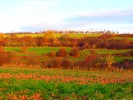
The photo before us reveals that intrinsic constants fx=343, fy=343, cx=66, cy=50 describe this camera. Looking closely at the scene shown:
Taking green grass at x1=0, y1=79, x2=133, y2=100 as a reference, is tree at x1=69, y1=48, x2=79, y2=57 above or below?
below

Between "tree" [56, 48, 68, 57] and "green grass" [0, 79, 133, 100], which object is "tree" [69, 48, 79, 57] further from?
"green grass" [0, 79, 133, 100]

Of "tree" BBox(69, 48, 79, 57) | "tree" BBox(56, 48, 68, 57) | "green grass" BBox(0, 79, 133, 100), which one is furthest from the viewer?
"tree" BBox(69, 48, 79, 57)

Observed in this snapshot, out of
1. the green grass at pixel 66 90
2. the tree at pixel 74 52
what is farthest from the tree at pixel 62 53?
the green grass at pixel 66 90

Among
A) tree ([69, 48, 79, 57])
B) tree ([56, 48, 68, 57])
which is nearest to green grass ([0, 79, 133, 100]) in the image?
tree ([56, 48, 68, 57])

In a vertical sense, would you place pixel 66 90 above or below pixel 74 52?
above

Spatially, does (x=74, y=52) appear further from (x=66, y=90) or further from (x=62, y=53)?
(x=66, y=90)

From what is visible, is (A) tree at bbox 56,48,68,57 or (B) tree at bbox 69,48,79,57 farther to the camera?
(B) tree at bbox 69,48,79,57

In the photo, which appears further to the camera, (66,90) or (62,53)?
(62,53)

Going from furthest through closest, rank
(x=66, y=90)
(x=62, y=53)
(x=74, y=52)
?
1. (x=74, y=52)
2. (x=62, y=53)
3. (x=66, y=90)

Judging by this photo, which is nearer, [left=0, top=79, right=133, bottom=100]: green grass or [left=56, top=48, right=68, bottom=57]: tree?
[left=0, top=79, right=133, bottom=100]: green grass

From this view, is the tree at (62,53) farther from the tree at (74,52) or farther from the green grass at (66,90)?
the green grass at (66,90)

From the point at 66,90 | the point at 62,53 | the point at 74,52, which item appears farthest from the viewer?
the point at 74,52

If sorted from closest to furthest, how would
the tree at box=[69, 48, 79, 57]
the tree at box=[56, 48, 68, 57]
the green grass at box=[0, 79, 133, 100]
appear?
1. the green grass at box=[0, 79, 133, 100]
2. the tree at box=[56, 48, 68, 57]
3. the tree at box=[69, 48, 79, 57]

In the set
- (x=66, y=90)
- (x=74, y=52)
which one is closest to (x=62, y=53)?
(x=74, y=52)
